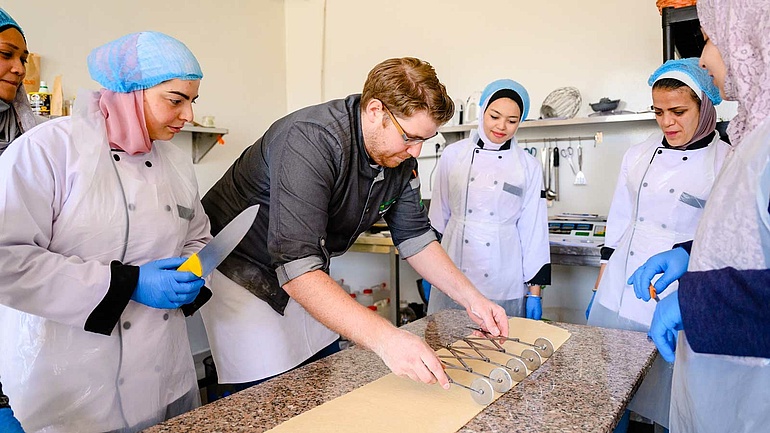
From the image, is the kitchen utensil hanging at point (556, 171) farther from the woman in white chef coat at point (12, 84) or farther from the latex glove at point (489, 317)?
the woman in white chef coat at point (12, 84)

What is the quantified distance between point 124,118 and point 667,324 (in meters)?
1.20

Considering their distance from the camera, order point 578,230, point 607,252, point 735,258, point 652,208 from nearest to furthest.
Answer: point 735,258, point 652,208, point 607,252, point 578,230

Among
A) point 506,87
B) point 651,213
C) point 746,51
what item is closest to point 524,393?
point 746,51

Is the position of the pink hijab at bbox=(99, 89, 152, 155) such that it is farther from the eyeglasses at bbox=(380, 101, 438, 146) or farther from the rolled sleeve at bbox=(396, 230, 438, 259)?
the rolled sleeve at bbox=(396, 230, 438, 259)

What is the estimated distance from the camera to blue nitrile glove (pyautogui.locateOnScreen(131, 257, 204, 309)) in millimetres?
1130

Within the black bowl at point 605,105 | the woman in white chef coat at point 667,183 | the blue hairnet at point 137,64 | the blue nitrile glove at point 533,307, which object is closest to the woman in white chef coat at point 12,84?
the blue hairnet at point 137,64

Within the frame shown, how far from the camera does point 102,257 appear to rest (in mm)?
1184

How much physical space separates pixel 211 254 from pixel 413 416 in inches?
20.9

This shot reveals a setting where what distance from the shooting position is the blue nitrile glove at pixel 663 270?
1.21 metres

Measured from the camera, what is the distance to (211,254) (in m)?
1.17

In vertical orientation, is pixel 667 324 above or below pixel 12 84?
below

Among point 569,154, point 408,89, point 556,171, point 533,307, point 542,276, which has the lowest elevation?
point 533,307

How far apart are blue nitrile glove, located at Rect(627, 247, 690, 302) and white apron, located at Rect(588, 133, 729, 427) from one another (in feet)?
1.93

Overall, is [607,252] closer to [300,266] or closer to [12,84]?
[300,266]
